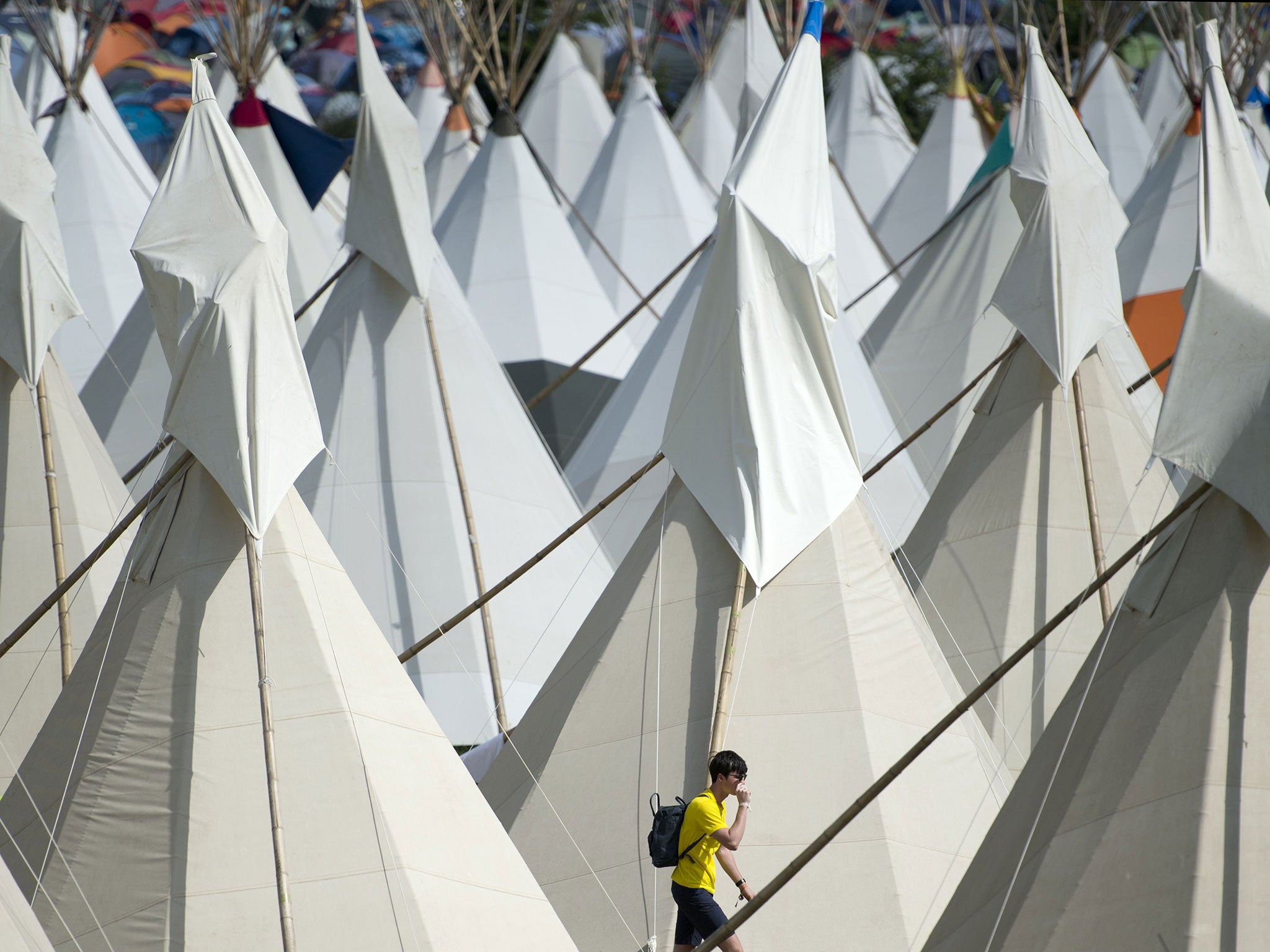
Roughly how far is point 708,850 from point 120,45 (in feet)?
95.3

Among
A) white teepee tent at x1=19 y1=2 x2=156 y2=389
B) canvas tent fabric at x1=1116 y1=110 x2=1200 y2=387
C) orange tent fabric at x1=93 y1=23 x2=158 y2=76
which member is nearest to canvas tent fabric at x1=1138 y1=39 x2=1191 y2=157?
canvas tent fabric at x1=1116 y1=110 x2=1200 y2=387

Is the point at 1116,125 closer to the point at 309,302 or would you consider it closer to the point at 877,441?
the point at 877,441

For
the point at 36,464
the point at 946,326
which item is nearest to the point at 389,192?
the point at 36,464

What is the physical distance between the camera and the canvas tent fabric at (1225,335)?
5820 mm

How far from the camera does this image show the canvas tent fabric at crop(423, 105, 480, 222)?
1888 centimetres

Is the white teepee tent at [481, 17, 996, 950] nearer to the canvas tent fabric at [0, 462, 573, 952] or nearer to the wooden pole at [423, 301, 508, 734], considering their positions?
the canvas tent fabric at [0, 462, 573, 952]

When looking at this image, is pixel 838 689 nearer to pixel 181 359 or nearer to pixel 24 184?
pixel 181 359

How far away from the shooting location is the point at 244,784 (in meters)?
5.99

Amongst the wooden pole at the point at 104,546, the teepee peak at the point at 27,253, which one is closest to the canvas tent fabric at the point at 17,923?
the wooden pole at the point at 104,546

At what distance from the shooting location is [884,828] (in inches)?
259

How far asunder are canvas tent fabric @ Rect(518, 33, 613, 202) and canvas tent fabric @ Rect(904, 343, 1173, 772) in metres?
12.8

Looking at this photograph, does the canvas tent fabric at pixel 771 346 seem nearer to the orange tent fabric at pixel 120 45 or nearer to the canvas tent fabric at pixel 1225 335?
the canvas tent fabric at pixel 1225 335

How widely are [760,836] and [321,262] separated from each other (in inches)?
315

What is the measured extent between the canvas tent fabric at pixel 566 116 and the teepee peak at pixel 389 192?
1020cm
